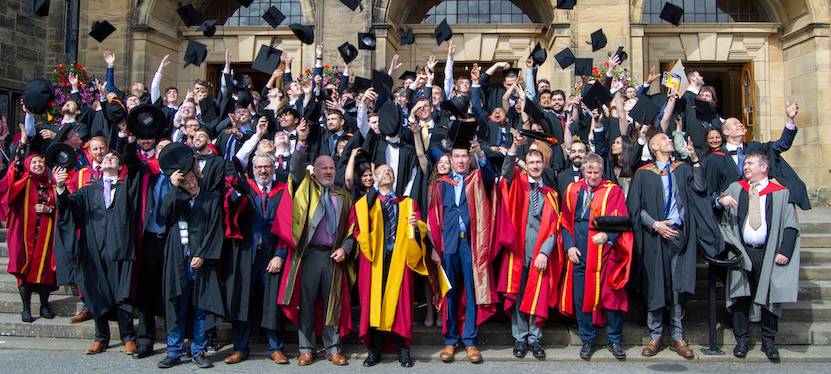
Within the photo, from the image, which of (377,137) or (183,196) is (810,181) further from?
(183,196)

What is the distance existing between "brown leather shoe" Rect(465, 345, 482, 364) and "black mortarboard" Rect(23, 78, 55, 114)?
5.93 m

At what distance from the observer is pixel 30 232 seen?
6.76 meters

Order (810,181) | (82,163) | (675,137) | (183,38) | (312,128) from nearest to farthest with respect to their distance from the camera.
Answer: (675,137)
(312,128)
(82,163)
(810,181)
(183,38)

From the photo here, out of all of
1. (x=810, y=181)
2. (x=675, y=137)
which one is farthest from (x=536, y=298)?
(x=810, y=181)

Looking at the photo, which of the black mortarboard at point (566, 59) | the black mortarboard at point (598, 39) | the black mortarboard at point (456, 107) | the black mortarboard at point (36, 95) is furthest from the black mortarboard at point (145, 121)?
the black mortarboard at point (598, 39)

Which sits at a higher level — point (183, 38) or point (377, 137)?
point (183, 38)

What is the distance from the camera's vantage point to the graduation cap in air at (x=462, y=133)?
5.56 meters

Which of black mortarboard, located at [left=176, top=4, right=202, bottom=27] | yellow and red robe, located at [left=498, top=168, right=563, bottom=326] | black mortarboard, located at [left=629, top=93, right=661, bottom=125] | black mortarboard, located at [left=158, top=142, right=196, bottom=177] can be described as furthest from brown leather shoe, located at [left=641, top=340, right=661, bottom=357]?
black mortarboard, located at [left=176, top=4, right=202, bottom=27]

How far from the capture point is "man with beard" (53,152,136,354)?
18.4 ft

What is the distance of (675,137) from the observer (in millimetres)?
6234

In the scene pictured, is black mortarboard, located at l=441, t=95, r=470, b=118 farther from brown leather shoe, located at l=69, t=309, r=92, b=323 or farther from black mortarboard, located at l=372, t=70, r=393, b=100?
brown leather shoe, located at l=69, t=309, r=92, b=323

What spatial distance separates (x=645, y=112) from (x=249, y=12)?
1035 centimetres

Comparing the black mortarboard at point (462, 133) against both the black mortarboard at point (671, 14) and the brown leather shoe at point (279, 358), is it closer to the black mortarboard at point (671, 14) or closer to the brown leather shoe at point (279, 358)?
the brown leather shoe at point (279, 358)

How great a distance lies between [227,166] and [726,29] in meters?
12.1
